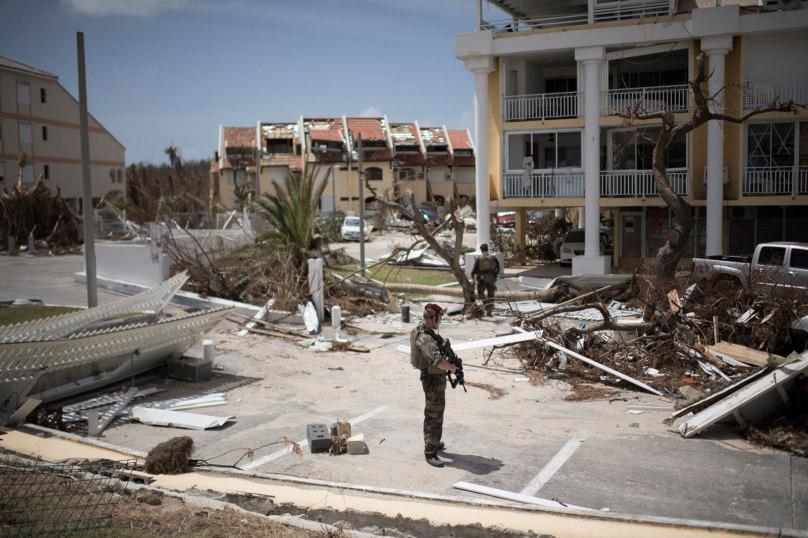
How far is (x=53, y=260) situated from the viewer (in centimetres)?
2811

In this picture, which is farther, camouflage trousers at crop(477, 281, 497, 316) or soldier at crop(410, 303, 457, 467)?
camouflage trousers at crop(477, 281, 497, 316)

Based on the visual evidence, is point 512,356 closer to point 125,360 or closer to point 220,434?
point 220,434

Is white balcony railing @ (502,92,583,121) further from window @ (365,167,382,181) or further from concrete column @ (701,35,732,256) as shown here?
window @ (365,167,382,181)

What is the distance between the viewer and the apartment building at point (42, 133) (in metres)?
40.7

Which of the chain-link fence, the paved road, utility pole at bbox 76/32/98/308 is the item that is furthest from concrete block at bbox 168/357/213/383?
the chain-link fence

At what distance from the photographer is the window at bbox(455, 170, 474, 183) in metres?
63.5

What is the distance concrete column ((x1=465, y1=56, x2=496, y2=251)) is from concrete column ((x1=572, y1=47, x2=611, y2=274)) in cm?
336

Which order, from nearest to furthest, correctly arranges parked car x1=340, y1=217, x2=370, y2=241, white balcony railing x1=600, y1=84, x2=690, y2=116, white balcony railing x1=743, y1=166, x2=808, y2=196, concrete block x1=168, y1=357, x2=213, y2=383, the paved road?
1. the paved road
2. concrete block x1=168, y1=357, x2=213, y2=383
3. white balcony railing x1=743, y1=166, x2=808, y2=196
4. white balcony railing x1=600, y1=84, x2=690, y2=116
5. parked car x1=340, y1=217, x2=370, y2=241

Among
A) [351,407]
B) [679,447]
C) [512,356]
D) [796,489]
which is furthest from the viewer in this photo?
[512,356]

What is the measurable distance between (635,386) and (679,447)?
8.02 ft

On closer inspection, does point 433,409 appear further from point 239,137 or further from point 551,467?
point 239,137

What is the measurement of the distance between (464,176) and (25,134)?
38.4 meters

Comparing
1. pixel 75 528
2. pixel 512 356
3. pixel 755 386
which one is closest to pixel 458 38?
pixel 512 356

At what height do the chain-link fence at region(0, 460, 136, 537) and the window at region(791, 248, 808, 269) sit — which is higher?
the window at region(791, 248, 808, 269)
